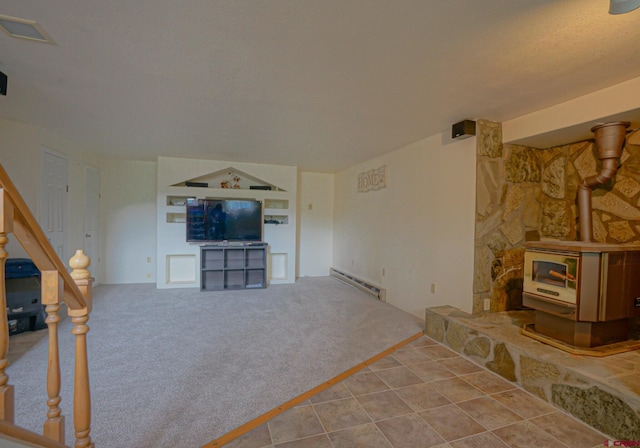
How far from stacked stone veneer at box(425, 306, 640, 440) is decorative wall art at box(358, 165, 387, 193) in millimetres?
2453

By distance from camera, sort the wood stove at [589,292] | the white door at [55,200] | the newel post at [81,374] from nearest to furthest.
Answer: the newel post at [81,374], the wood stove at [589,292], the white door at [55,200]

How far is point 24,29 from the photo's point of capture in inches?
69.5

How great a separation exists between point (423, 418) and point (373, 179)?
3744 mm

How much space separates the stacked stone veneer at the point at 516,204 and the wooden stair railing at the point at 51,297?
10.4 ft

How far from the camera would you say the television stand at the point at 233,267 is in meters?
5.23

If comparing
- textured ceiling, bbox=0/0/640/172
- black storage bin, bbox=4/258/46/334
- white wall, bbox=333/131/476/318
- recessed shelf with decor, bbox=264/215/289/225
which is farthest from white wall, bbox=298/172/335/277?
black storage bin, bbox=4/258/46/334

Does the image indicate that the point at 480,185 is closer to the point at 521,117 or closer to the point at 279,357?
the point at 521,117

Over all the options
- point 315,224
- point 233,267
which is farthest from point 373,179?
point 233,267

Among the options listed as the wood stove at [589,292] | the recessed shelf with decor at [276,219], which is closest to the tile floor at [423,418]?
the wood stove at [589,292]

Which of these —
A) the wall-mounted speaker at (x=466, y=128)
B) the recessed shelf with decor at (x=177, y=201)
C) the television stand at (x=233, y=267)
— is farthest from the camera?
the recessed shelf with decor at (x=177, y=201)

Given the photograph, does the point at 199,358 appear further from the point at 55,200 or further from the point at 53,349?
the point at 55,200

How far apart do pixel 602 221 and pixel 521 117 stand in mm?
1222

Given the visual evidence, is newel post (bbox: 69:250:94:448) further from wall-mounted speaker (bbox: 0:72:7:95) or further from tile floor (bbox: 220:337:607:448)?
wall-mounted speaker (bbox: 0:72:7:95)

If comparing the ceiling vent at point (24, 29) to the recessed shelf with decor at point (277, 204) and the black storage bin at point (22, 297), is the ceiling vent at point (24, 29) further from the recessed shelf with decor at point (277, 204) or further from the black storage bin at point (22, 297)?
the recessed shelf with decor at point (277, 204)
